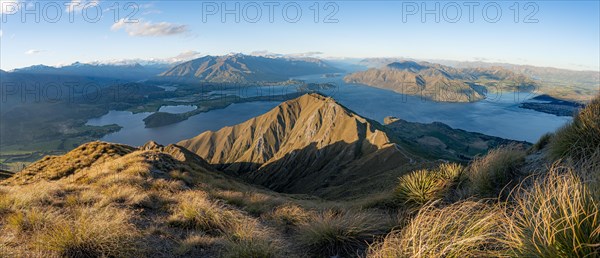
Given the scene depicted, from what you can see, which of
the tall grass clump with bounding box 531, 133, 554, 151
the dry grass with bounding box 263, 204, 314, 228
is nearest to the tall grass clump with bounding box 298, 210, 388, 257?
the dry grass with bounding box 263, 204, 314, 228

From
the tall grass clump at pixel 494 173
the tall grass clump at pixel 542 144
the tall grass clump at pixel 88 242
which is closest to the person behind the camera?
the tall grass clump at pixel 88 242

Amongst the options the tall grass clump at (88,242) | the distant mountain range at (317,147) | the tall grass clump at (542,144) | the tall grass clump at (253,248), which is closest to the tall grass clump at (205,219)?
the tall grass clump at (253,248)

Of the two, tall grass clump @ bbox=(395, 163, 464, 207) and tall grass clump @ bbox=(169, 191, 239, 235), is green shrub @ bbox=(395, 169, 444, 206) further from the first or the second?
tall grass clump @ bbox=(169, 191, 239, 235)

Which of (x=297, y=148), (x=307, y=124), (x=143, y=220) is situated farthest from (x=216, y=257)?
(x=307, y=124)

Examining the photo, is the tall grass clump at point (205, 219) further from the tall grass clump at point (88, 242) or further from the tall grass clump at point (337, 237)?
the tall grass clump at point (337, 237)

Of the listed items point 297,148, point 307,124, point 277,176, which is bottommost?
point 277,176

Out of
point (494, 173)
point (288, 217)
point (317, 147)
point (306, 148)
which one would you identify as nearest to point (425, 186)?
point (494, 173)

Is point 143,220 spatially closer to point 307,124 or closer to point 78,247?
point 78,247
